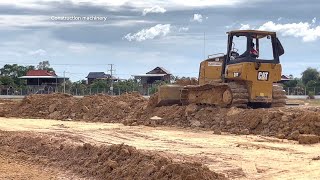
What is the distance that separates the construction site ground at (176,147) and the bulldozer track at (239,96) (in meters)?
0.53

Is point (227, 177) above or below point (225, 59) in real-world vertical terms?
below

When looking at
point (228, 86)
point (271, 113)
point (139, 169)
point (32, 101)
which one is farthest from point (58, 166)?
point (32, 101)

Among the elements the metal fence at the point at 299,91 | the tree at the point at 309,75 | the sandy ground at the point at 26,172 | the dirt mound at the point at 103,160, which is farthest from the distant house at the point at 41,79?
the sandy ground at the point at 26,172

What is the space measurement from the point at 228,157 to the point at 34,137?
6195 mm

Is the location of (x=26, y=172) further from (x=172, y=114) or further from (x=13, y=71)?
(x=13, y=71)

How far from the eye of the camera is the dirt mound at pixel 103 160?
9.33 metres

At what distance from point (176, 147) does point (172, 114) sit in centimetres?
834

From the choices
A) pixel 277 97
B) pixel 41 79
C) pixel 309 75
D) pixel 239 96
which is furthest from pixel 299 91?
pixel 239 96

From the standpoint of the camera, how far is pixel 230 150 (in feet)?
44.3

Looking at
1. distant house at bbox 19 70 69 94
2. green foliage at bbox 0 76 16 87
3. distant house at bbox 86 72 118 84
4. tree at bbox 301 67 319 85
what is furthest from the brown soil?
distant house at bbox 86 72 118 84

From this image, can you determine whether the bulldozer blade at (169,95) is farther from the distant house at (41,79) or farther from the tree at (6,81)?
the tree at (6,81)

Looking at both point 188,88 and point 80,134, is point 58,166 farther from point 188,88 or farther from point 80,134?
point 188,88

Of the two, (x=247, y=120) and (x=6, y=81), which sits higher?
(x=6, y=81)

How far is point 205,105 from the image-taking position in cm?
2238
